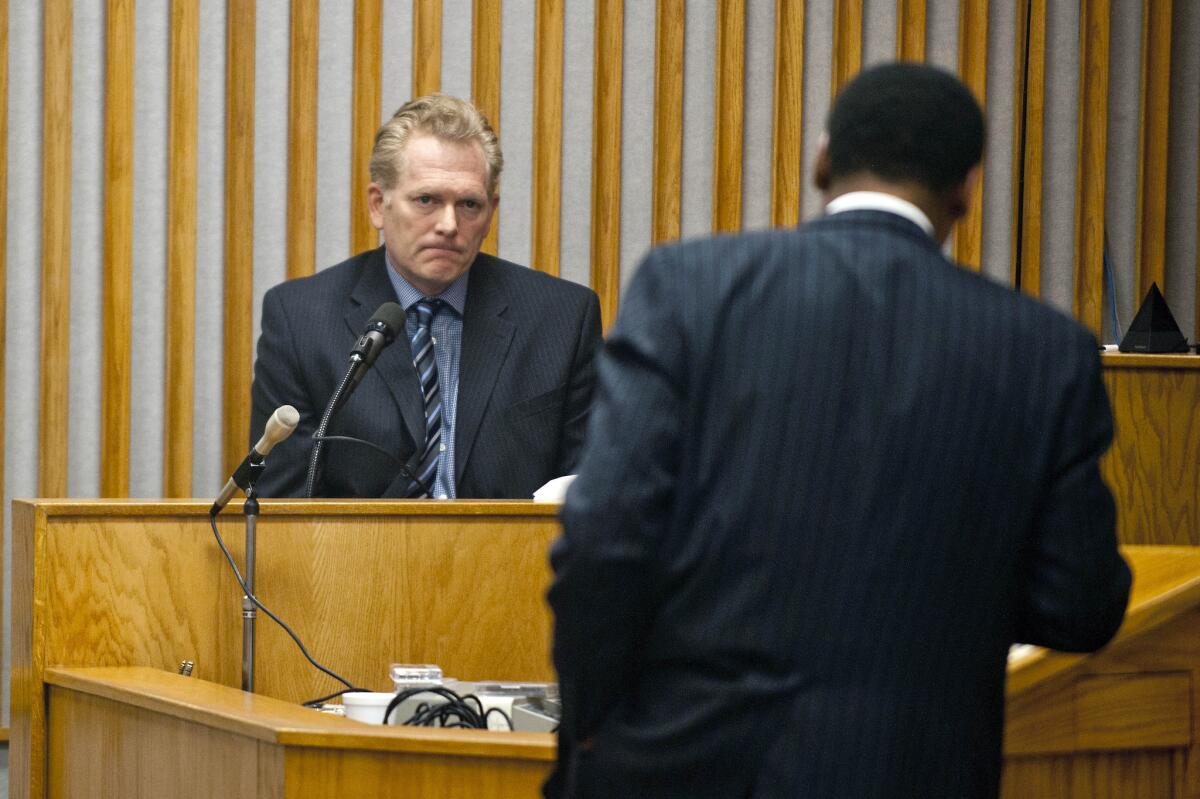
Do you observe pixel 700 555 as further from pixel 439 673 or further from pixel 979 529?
pixel 439 673

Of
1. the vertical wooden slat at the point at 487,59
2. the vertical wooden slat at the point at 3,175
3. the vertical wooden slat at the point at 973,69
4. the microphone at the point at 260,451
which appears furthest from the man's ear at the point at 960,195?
the vertical wooden slat at the point at 973,69

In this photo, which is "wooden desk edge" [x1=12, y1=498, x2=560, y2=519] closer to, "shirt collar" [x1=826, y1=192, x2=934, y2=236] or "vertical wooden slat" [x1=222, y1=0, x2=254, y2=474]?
"shirt collar" [x1=826, y1=192, x2=934, y2=236]

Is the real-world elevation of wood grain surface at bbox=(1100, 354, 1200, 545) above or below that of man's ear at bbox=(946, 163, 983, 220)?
below

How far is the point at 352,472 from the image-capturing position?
113 inches

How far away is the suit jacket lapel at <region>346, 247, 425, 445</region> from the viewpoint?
9.84 ft

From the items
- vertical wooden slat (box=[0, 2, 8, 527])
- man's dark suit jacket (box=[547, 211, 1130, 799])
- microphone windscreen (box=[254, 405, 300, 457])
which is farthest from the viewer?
vertical wooden slat (box=[0, 2, 8, 527])

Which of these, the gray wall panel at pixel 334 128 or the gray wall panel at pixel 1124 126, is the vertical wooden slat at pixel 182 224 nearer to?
the gray wall panel at pixel 334 128

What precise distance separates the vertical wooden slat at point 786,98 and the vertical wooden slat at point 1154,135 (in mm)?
1085

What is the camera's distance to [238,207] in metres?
4.29

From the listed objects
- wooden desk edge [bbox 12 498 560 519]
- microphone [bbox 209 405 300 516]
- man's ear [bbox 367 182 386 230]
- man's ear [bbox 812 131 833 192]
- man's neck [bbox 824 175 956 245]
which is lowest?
wooden desk edge [bbox 12 498 560 519]

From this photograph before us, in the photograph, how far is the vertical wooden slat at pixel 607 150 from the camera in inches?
179

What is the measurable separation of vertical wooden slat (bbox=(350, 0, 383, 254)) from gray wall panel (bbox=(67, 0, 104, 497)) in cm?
68

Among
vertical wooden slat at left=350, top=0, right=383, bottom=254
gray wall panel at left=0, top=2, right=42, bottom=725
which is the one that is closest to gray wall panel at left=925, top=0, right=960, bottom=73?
vertical wooden slat at left=350, top=0, right=383, bottom=254

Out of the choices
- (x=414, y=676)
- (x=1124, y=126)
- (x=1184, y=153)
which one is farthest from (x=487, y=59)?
(x=414, y=676)
